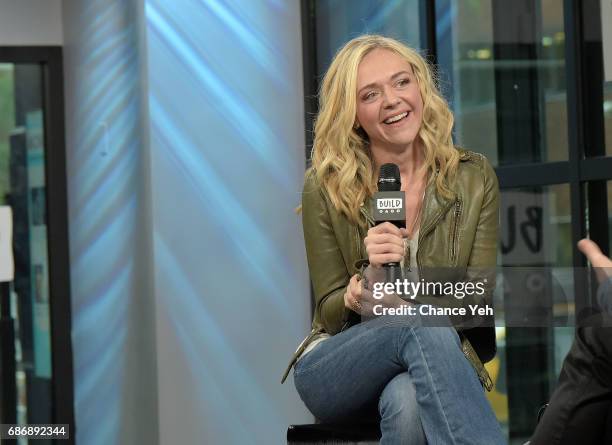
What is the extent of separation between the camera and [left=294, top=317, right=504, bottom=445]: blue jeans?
193 cm

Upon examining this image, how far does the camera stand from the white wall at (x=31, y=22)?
525cm

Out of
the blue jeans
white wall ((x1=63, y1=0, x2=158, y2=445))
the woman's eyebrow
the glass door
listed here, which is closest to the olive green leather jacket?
the blue jeans

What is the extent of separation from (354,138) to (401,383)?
0.57m

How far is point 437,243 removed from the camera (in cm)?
222

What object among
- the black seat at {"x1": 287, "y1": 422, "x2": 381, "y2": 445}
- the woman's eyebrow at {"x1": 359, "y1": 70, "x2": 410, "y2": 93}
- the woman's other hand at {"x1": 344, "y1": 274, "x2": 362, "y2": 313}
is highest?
the woman's eyebrow at {"x1": 359, "y1": 70, "x2": 410, "y2": 93}

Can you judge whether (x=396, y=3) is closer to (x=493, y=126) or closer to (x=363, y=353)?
(x=493, y=126)

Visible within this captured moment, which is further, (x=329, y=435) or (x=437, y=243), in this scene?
(x=437, y=243)

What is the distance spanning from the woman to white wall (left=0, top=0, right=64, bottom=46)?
10.7 feet

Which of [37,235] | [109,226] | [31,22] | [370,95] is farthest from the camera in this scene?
[37,235]

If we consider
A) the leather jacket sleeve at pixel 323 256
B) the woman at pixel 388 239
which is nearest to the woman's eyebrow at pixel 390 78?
the woman at pixel 388 239

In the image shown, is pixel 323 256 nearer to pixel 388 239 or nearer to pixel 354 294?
pixel 354 294

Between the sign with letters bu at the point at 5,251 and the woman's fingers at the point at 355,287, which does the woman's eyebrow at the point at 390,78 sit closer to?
the woman's fingers at the point at 355,287

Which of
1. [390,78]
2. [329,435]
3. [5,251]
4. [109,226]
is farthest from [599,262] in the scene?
[109,226]

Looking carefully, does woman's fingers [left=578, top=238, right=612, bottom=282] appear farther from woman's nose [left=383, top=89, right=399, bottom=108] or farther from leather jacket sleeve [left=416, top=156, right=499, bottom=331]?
woman's nose [left=383, top=89, right=399, bottom=108]
